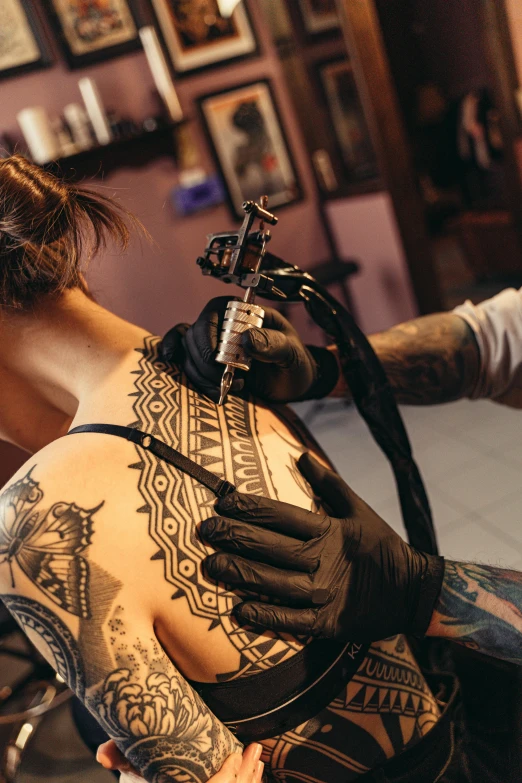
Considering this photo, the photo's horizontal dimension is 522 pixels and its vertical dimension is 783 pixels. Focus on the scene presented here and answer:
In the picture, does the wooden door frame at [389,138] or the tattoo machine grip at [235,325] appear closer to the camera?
the tattoo machine grip at [235,325]

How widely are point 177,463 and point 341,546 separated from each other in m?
0.26

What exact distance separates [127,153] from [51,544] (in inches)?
140

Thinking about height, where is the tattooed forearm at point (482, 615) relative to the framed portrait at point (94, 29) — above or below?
below

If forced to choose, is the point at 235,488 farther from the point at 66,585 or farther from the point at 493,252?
the point at 493,252

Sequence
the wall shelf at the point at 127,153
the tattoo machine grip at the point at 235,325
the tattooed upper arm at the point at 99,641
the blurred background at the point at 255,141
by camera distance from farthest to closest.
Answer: the wall shelf at the point at 127,153 < the blurred background at the point at 255,141 < the tattoo machine grip at the point at 235,325 < the tattooed upper arm at the point at 99,641

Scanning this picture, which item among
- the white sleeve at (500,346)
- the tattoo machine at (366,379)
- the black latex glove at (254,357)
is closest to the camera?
the black latex glove at (254,357)

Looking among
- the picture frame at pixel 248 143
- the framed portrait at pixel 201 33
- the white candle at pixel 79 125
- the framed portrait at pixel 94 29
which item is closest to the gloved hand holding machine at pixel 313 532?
the white candle at pixel 79 125

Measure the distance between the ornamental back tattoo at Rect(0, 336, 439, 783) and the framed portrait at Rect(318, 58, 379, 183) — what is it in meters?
3.38

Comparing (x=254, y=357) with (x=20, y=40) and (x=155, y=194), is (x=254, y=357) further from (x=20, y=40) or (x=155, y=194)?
(x=20, y=40)

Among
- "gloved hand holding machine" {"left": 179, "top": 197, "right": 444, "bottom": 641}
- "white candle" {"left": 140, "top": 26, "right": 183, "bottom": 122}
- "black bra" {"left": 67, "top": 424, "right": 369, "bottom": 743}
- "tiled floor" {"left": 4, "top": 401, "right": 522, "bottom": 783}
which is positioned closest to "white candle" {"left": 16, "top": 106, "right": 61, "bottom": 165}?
"white candle" {"left": 140, "top": 26, "right": 183, "bottom": 122}

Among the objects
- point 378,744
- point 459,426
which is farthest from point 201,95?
point 378,744

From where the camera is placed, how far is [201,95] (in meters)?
4.00

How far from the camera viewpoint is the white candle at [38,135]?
11.2 ft

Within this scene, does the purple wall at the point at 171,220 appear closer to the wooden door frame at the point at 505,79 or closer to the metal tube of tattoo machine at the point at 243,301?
the wooden door frame at the point at 505,79
